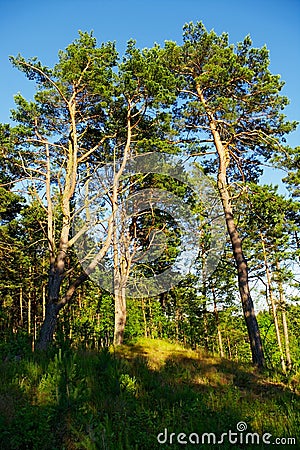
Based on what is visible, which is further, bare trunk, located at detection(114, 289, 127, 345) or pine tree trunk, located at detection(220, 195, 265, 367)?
bare trunk, located at detection(114, 289, 127, 345)

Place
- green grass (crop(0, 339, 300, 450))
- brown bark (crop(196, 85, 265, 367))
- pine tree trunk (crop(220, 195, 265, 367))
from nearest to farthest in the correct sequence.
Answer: green grass (crop(0, 339, 300, 450)) < pine tree trunk (crop(220, 195, 265, 367)) < brown bark (crop(196, 85, 265, 367))

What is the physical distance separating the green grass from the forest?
0.03 m

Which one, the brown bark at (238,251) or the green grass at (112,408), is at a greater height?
the brown bark at (238,251)

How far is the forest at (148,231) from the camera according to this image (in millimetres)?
4789

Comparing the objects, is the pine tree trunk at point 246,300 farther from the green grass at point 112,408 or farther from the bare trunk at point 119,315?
the bare trunk at point 119,315

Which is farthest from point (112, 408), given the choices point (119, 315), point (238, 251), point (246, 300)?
point (119, 315)

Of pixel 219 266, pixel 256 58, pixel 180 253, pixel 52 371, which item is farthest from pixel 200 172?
pixel 52 371

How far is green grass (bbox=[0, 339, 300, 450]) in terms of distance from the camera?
3.96 m

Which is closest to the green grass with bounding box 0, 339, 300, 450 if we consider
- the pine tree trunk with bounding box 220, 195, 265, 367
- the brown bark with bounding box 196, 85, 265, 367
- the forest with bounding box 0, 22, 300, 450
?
the forest with bounding box 0, 22, 300, 450

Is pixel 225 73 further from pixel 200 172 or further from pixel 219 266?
pixel 219 266

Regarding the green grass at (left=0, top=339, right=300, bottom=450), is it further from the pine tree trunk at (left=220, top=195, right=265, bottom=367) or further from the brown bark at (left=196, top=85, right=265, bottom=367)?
the brown bark at (left=196, top=85, right=265, bottom=367)

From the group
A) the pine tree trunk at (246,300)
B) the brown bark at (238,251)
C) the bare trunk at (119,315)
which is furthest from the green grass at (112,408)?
the bare trunk at (119,315)

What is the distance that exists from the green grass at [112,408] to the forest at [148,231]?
1.1 inches

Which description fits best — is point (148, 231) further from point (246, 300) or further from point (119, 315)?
point (246, 300)
